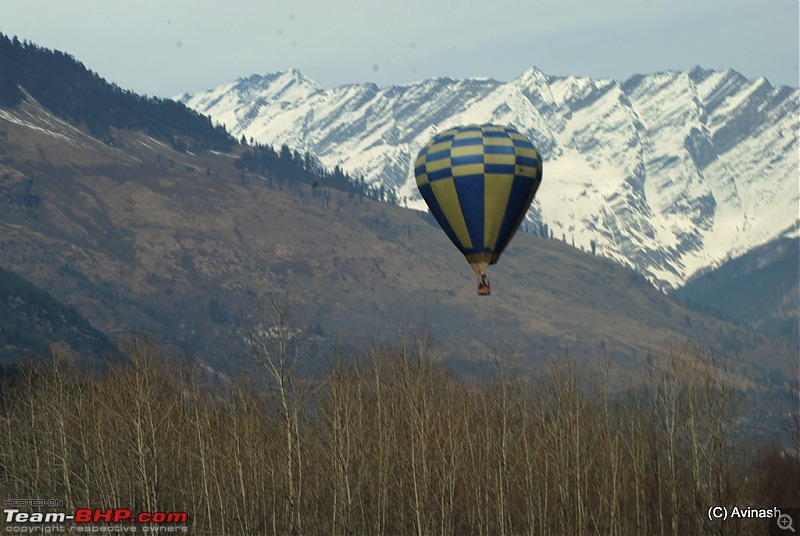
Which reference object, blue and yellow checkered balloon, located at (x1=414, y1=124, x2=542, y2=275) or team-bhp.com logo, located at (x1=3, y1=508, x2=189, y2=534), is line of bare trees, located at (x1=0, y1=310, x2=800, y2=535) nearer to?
team-bhp.com logo, located at (x1=3, y1=508, x2=189, y2=534)

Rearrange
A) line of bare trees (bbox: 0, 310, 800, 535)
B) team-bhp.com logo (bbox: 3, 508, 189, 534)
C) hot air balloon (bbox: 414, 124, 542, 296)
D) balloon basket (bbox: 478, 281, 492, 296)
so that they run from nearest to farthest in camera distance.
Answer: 1. balloon basket (bbox: 478, 281, 492, 296)
2. line of bare trees (bbox: 0, 310, 800, 535)
3. team-bhp.com logo (bbox: 3, 508, 189, 534)
4. hot air balloon (bbox: 414, 124, 542, 296)

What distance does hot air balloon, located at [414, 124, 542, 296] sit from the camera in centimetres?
8175

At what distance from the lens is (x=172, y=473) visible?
91125 millimetres

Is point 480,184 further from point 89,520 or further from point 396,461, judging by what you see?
point 89,520

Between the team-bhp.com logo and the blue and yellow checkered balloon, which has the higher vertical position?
the blue and yellow checkered balloon

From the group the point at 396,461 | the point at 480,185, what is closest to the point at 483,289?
the point at 480,185

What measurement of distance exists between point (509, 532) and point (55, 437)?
29621 mm

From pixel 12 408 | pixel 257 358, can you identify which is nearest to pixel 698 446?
pixel 257 358

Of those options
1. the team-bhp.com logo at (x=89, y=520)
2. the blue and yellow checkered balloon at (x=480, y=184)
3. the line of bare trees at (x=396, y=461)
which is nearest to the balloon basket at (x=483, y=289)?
the line of bare trees at (x=396, y=461)

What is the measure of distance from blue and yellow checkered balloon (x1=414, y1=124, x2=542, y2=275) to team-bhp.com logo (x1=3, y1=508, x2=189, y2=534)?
23.0 m

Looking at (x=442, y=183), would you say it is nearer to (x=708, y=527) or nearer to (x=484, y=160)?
(x=484, y=160)

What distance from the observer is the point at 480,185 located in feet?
271

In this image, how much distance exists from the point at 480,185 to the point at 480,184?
0.06m

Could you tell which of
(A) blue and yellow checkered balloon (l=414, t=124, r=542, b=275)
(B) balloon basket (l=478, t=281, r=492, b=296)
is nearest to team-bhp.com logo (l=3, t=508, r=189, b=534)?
(B) balloon basket (l=478, t=281, r=492, b=296)
